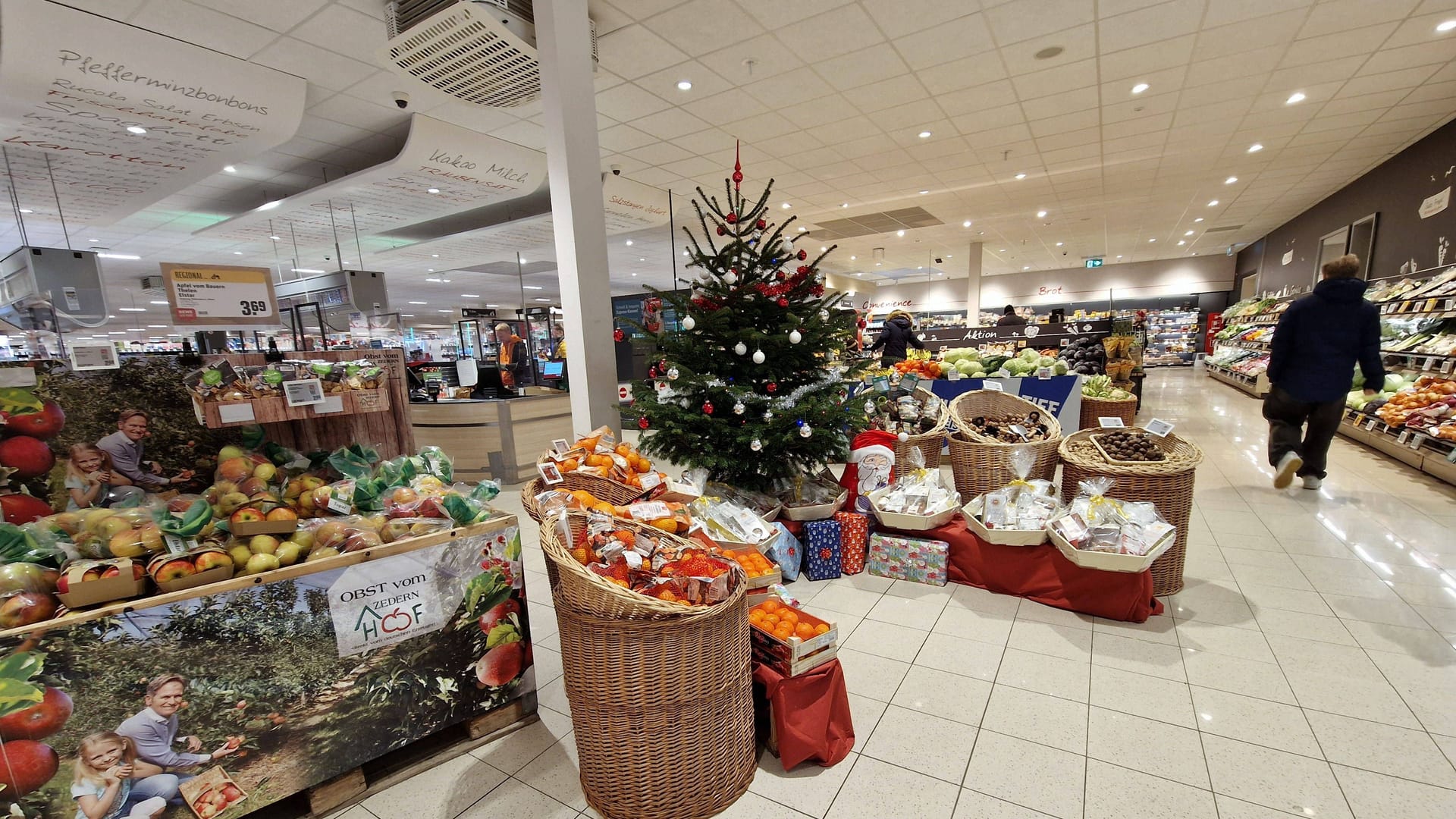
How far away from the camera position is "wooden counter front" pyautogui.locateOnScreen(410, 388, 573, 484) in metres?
5.73

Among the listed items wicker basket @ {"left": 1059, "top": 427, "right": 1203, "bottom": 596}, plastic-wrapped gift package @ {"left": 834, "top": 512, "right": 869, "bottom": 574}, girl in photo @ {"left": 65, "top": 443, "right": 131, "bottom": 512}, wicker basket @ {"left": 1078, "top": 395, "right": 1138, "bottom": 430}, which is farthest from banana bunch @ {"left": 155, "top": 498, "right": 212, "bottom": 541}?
wicker basket @ {"left": 1078, "top": 395, "right": 1138, "bottom": 430}

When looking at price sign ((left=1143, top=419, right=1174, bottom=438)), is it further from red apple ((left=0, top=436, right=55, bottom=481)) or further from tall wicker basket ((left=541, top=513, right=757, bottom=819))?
red apple ((left=0, top=436, right=55, bottom=481))

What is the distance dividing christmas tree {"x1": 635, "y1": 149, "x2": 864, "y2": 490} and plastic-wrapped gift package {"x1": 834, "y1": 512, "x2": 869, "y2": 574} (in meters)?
0.42

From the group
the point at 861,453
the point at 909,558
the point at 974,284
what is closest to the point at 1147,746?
the point at 909,558

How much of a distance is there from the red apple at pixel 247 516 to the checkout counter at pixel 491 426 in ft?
12.6

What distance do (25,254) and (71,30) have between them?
4.73 m

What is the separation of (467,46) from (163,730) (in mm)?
3629

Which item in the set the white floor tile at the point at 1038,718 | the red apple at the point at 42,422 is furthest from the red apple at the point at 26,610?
the white floor tile at the point at 1038,718

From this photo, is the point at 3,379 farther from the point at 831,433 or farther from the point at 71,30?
the point at 831,433

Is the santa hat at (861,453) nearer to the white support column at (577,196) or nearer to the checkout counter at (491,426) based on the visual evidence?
the white support column at (577,196)

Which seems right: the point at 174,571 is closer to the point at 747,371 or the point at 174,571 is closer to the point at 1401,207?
the point at 747,371

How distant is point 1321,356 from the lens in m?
3.89

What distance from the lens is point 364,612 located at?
1.72m

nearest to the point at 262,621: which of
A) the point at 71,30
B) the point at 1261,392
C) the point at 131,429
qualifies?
the point at 131,429
